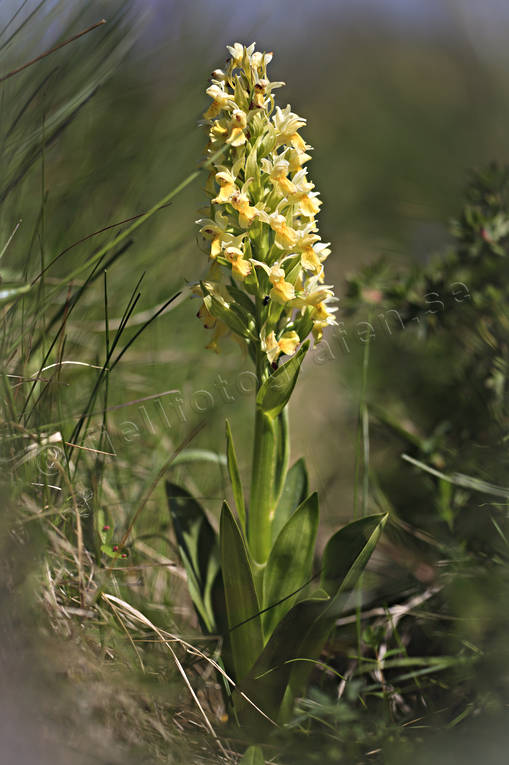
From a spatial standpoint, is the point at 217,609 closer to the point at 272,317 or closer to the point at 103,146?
the point at 272,317

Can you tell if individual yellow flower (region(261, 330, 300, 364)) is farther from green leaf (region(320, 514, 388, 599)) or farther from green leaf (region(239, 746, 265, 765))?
green leaf (region(239, 746, 265, 765))

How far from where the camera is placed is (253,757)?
1.63 feet

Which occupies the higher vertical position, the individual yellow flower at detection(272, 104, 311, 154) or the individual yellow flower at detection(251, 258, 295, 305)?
the individual yellow flower at detection(272, 104, 311, 154)

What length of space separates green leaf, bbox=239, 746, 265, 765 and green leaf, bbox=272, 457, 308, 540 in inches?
8.5

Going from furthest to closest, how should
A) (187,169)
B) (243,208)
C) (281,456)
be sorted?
(187,169), (281,456), (243,208)

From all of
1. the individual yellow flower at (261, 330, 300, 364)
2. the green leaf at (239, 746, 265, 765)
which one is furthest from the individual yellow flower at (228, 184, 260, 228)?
the green leaf at (239, 746, 265, 765)

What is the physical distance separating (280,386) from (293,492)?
0.65 feet

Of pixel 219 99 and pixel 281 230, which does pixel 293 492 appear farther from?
pixel 219 99

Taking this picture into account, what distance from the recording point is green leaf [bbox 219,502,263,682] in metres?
0.50

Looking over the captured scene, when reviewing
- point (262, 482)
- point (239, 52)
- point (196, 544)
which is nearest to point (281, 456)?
point (262, 482)

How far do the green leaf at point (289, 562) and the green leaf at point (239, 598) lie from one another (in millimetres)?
24

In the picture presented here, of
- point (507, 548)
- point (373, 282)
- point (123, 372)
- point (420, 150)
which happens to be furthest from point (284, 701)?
point (420, 150)

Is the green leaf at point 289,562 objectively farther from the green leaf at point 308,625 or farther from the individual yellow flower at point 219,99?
the individual yellow flower at point 219,99

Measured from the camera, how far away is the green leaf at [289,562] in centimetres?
53
